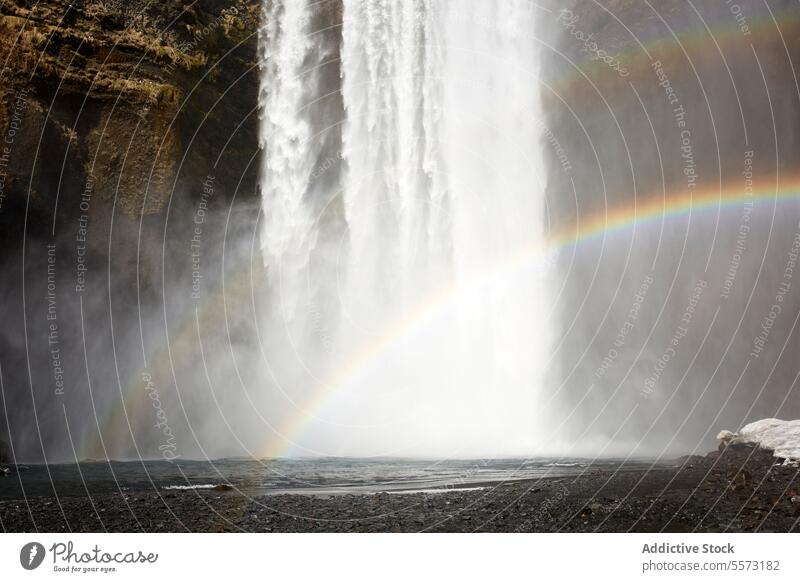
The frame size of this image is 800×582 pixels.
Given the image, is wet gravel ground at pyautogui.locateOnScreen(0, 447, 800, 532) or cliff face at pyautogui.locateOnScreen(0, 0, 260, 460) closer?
wet gravel ground at pyautogui.locateOnScreen(0, 447, 800, 532)

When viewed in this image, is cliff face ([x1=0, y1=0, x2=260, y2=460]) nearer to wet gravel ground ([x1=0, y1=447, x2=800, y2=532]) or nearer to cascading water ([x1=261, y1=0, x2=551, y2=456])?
cascading water ([x1=261, y1=0, x2=551, y2=456])

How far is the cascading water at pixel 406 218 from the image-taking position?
2964 cm

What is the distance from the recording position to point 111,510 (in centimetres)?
1282

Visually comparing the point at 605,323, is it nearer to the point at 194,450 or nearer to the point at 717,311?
the point at 717,311

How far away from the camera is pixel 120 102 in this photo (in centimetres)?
2798

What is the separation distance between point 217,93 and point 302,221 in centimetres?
673

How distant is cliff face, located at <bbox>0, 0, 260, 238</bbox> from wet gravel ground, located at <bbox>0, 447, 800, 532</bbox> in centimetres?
1594
